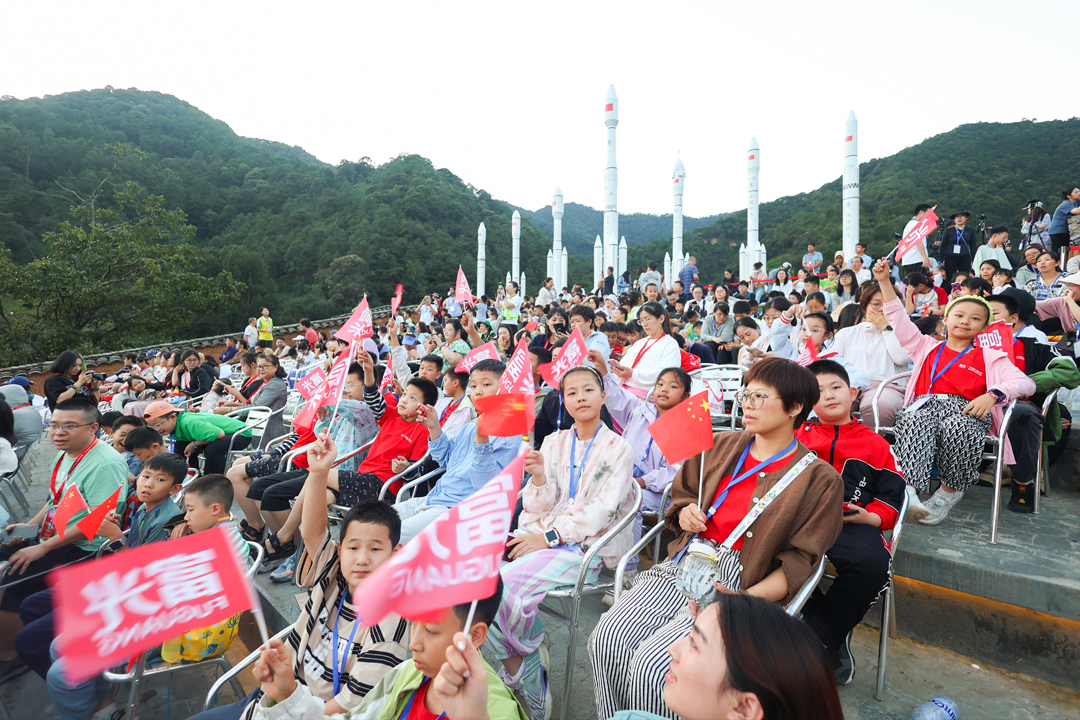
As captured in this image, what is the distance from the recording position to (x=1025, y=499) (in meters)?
3.47

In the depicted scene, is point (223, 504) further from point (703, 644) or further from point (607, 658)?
point (703, 644)

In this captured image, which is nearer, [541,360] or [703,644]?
[703,644]

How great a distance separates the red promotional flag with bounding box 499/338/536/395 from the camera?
3.24 m

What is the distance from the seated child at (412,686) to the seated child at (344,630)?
218 mm

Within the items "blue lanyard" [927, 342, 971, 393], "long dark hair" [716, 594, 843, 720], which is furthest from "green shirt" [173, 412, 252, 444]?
"blue lanyard" [927, 342, 971, 393]

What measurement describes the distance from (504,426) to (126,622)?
70.3 inches

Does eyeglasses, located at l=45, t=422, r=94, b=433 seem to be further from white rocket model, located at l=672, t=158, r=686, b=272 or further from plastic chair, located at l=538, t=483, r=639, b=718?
white rocket model, located at l=672, t=158, r=686, b=272

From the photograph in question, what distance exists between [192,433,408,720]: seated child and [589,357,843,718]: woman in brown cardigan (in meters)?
0.83

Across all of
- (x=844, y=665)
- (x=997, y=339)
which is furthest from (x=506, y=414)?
(x=997, y=339)

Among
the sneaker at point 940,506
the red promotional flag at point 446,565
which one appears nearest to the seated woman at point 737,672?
the red promotional flag at point 446,565

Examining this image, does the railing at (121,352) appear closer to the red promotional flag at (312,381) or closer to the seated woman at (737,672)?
the red promotional flag at (312,381)

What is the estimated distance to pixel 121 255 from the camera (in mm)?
23891

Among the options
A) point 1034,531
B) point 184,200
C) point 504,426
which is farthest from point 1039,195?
point 184,200

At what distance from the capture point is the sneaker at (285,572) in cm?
393
